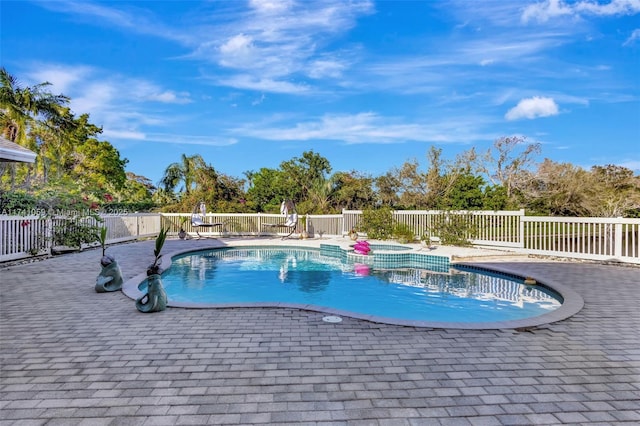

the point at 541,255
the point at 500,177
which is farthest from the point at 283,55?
the point at 500,177

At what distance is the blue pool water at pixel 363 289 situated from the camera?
518cm

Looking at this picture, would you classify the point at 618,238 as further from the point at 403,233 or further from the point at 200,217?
the point at 200,217

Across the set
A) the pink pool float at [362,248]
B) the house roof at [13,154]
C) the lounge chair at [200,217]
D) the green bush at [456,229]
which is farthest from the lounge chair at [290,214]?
the house roof at [13,154]

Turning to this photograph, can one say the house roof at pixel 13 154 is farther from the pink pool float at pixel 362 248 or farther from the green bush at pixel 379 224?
the green bush at pixel 379 224

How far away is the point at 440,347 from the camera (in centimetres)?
301

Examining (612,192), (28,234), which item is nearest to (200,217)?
(28,234)

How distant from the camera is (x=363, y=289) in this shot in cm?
657

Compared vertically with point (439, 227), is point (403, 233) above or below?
below

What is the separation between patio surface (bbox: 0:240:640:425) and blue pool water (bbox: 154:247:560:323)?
4.40ft

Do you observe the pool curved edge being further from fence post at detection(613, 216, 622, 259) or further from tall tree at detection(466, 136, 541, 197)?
tall tree at detection(466, 136, 541, 197)

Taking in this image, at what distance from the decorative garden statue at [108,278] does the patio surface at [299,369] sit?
75cm

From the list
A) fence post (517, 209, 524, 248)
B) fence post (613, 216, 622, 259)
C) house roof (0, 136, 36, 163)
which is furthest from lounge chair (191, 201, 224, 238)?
fence post (613, 216, 622, 259)

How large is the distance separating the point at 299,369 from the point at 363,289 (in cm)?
414

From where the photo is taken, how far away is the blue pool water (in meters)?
5.18
